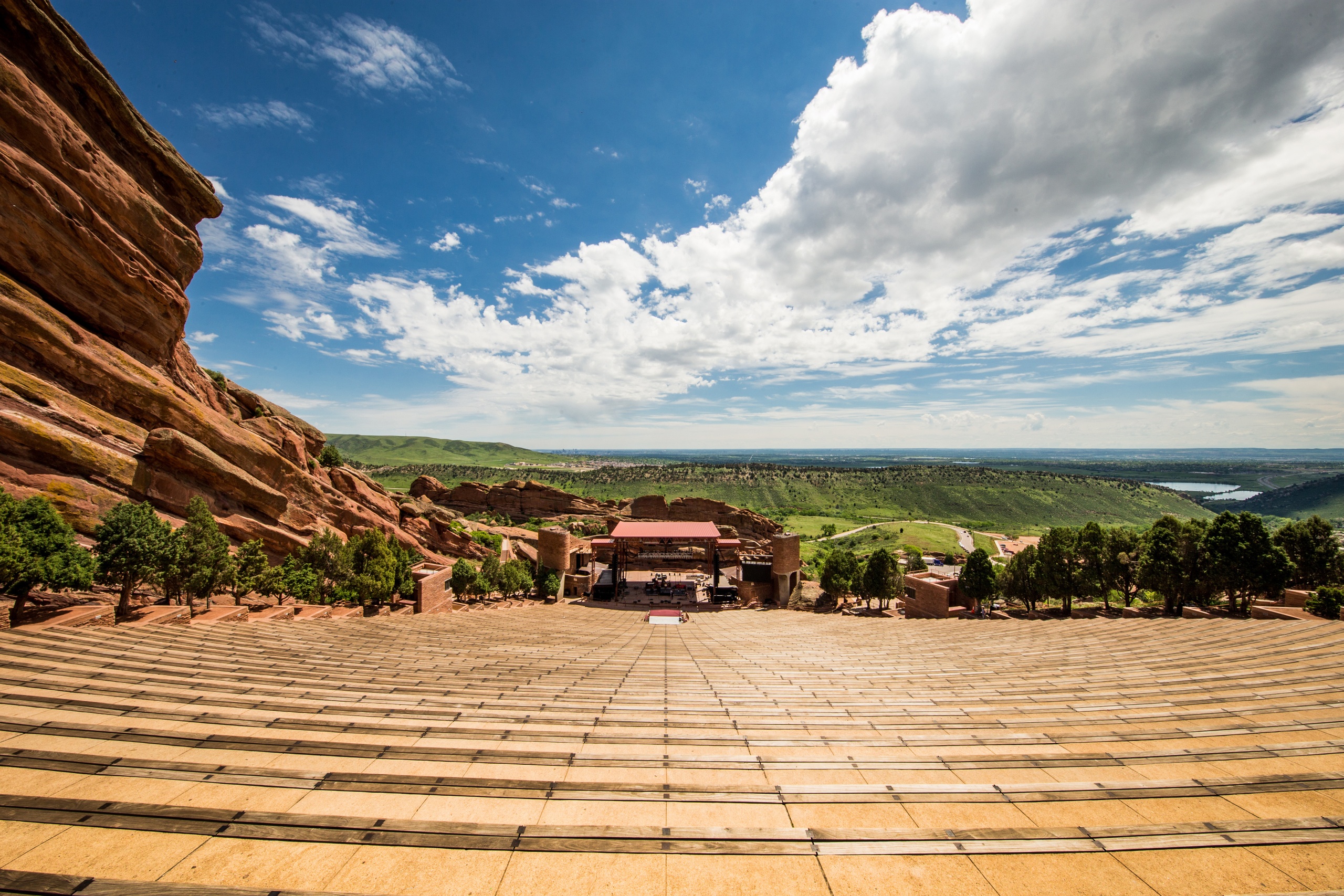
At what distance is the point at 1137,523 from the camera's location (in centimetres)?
12131

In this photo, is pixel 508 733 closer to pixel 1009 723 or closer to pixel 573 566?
pixel 1009 723

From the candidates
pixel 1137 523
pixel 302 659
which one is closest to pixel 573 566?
pixel 302 659

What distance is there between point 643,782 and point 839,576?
121 ft

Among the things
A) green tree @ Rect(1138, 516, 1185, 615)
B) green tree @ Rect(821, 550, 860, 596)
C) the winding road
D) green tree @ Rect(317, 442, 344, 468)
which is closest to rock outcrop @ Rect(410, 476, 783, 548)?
the winding road

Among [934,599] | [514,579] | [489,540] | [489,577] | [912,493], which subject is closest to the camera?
[934,599]

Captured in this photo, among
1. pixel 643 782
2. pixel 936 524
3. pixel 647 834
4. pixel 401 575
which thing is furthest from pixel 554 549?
pixel 936 524

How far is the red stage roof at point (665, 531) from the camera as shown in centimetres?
3944

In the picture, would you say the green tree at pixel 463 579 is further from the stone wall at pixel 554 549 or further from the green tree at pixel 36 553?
the green tree at pixel 36 553

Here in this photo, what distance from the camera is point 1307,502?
578 ft

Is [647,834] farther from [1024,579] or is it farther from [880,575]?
[1024,579]

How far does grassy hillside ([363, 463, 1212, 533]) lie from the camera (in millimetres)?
130250

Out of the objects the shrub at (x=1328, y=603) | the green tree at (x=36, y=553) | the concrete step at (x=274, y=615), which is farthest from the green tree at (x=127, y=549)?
the shrub at (x=1328, y=603)

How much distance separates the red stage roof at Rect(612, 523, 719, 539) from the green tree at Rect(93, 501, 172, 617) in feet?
88.0

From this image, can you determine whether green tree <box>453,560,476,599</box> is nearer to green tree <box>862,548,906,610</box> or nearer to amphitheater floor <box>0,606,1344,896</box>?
amphitheater floor <box>0,606,1344,896</box>
